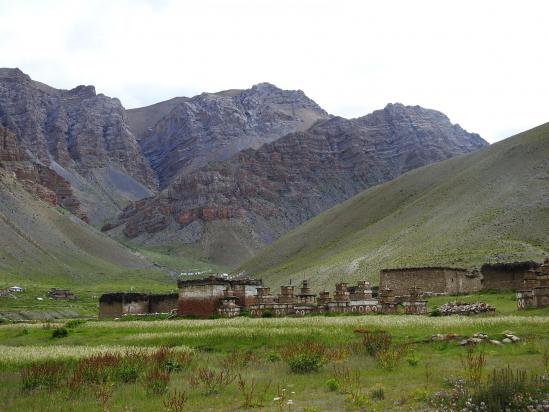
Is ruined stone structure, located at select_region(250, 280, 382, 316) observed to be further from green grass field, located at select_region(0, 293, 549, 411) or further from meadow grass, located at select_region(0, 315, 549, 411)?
meadow grass, located at select_region(0, 315, 549, 411)

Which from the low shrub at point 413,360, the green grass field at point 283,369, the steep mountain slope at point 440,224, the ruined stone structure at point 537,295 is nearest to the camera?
the green grass field at point 283,369

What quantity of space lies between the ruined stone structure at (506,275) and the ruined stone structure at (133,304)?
2346cm

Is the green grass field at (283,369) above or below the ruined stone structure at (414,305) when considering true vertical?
below

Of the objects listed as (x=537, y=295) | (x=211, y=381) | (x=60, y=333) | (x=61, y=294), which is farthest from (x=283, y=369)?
(x=61, y=294)

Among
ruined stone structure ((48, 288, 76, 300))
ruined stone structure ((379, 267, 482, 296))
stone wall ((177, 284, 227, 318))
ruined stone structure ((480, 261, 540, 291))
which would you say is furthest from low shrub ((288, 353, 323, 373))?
ruined stone structure ((48, 288, 76, 300))

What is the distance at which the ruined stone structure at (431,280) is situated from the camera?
49.7 m

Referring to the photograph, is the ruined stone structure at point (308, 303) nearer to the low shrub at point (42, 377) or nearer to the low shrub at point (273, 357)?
the low shrub at point (273, 357)

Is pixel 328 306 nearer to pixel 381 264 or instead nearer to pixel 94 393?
pixel 94 393

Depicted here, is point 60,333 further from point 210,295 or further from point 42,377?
point 42,377

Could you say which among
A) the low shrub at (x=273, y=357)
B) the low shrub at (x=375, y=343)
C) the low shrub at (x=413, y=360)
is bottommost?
the low shrub at (x=273, y=357)

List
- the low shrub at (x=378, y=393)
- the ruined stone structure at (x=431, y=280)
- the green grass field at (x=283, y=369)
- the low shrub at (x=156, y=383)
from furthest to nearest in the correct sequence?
1. the ruined stone structure at (x=431, y=280)
2. the low shrub at (x=156, y=383)
3. the green grass field at (x=283, y=369)
4. the low shrub at (x=378, y=393)

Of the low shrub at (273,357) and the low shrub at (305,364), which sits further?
the low shrub at (273,357)

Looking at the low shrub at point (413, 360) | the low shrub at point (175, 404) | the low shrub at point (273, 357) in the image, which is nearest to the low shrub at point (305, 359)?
the low shrub at point (273, 357)

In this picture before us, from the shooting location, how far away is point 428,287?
49.9 m
